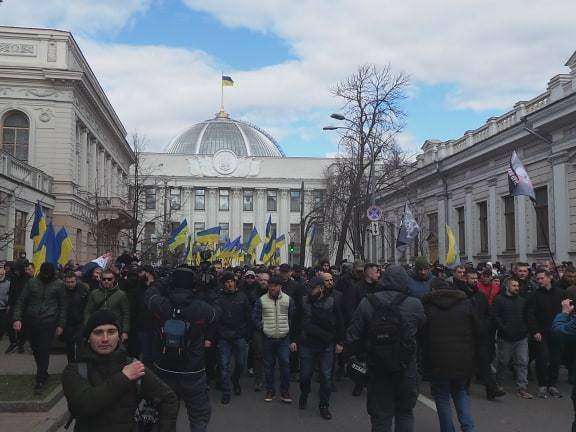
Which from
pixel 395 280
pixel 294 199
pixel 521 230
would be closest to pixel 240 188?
pixel 294 199

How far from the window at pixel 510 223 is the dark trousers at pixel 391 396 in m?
23.6

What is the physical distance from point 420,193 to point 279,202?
134 ft

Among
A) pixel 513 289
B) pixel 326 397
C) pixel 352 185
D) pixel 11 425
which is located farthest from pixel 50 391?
pixel 352 185

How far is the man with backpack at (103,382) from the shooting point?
3.26 meters

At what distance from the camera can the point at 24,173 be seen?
27625 millimetres

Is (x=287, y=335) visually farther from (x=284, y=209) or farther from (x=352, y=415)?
(x=284, y=209)

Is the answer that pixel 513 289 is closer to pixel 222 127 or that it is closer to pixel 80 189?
pixel 80 189

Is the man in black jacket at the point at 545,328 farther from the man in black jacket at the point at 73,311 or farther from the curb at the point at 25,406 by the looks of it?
the man in black jacket at the point at 73,311

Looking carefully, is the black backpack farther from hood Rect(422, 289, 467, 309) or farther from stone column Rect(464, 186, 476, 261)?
stone column Rect(464, 186, 476, 261)

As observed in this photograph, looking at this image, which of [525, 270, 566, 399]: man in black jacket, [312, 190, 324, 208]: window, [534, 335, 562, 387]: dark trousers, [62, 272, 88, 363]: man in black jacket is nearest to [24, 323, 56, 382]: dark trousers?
[62, 272, 88, 363]: man in black jacket

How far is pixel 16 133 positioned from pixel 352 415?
29.3 metres

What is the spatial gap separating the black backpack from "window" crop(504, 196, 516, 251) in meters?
23.7

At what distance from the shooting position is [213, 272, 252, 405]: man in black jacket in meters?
9.00

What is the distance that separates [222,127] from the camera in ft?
297
